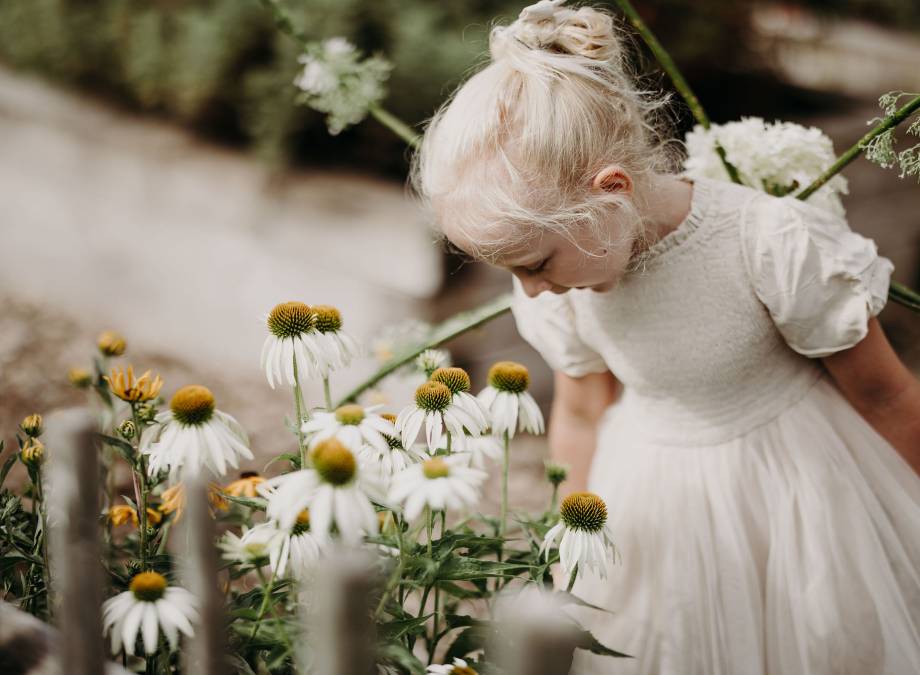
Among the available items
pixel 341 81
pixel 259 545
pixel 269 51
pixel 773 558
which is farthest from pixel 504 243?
pixel 269 51

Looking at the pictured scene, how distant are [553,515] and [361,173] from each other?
1877 mm

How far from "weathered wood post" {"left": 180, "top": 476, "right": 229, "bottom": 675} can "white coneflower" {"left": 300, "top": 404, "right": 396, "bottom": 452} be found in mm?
114

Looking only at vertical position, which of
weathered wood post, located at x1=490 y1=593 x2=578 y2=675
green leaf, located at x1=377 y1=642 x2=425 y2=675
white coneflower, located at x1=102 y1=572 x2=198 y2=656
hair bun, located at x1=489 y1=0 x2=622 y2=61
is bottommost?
weathered wood post, located at x1=490 y1=593 x2=578 y2=675

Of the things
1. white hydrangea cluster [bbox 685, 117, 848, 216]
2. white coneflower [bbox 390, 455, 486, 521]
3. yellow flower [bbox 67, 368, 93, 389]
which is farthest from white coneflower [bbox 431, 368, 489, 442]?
yellow flower [bbox 67, 368, 93, 389]

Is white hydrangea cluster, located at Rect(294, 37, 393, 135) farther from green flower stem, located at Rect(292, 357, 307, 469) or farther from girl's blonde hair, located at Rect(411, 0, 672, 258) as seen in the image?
green flower stem, located at Rect(292, 357, 307, 469)

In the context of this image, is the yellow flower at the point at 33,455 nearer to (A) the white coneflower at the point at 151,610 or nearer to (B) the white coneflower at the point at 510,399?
(A) the white coneflower at the point at 151,610

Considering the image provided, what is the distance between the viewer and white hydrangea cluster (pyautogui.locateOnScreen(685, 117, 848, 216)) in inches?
46.5

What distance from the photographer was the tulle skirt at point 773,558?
1070 millimetres

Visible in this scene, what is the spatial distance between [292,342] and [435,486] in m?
0.25

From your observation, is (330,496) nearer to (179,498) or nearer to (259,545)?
(259,545)

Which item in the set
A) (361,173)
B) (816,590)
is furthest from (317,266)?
(816,590)

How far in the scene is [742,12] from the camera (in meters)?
3.30

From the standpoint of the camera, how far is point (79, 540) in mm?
761

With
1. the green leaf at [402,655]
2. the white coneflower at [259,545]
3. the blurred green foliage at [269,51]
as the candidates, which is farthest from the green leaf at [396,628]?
the blurred green foliage at [269,51]
